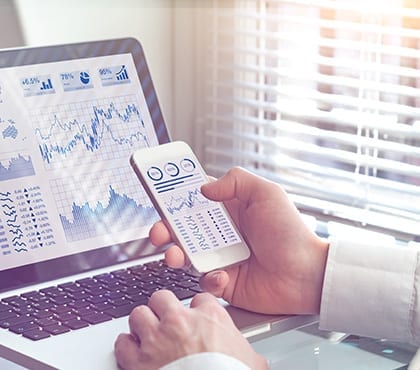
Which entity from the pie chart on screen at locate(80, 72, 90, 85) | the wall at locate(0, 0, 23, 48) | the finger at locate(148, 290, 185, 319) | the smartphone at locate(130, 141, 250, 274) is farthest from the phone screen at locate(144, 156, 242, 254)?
the wall at locate(0, 0, 23, 48)

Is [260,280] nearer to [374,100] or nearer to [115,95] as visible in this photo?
[115,95]

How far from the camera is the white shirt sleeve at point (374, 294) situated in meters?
1.08

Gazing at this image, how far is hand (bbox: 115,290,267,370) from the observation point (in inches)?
36.4

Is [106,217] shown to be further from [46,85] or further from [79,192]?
[46,85]

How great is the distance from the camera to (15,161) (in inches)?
47.7

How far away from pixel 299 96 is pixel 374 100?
121 mm

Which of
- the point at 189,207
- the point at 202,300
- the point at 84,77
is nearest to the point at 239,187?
the point at 189,207

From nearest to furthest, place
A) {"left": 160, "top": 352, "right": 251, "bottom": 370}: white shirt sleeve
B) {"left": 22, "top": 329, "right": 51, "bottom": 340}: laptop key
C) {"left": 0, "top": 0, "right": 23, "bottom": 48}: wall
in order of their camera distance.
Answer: {"left": 160, "top": 352, "right": 251, "bottom": 370}: white shirt sleeve
{"left": 22, "top": 329, "right": 51, "bottom": 340}: laptop key
{"left": 0, "top": 0, "right": 23, "bottom": 48}: wall

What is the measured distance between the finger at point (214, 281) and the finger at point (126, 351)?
0.48ft

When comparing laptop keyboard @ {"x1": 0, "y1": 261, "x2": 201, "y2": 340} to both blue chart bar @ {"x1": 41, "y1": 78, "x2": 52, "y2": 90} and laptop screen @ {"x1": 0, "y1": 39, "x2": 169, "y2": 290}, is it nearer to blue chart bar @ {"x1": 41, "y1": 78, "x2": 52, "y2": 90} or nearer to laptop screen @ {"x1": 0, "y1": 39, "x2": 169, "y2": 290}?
laptop screen @ {"x1": 0, "y1": 39, "x2": 169, "y2": 290}

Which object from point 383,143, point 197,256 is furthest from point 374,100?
point 197,256

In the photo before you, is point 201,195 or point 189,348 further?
point 201,195

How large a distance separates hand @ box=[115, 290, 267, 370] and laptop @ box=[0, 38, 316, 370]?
0.09 metres

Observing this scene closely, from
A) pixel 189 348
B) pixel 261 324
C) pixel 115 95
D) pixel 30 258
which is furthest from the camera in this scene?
pixel 115 95
